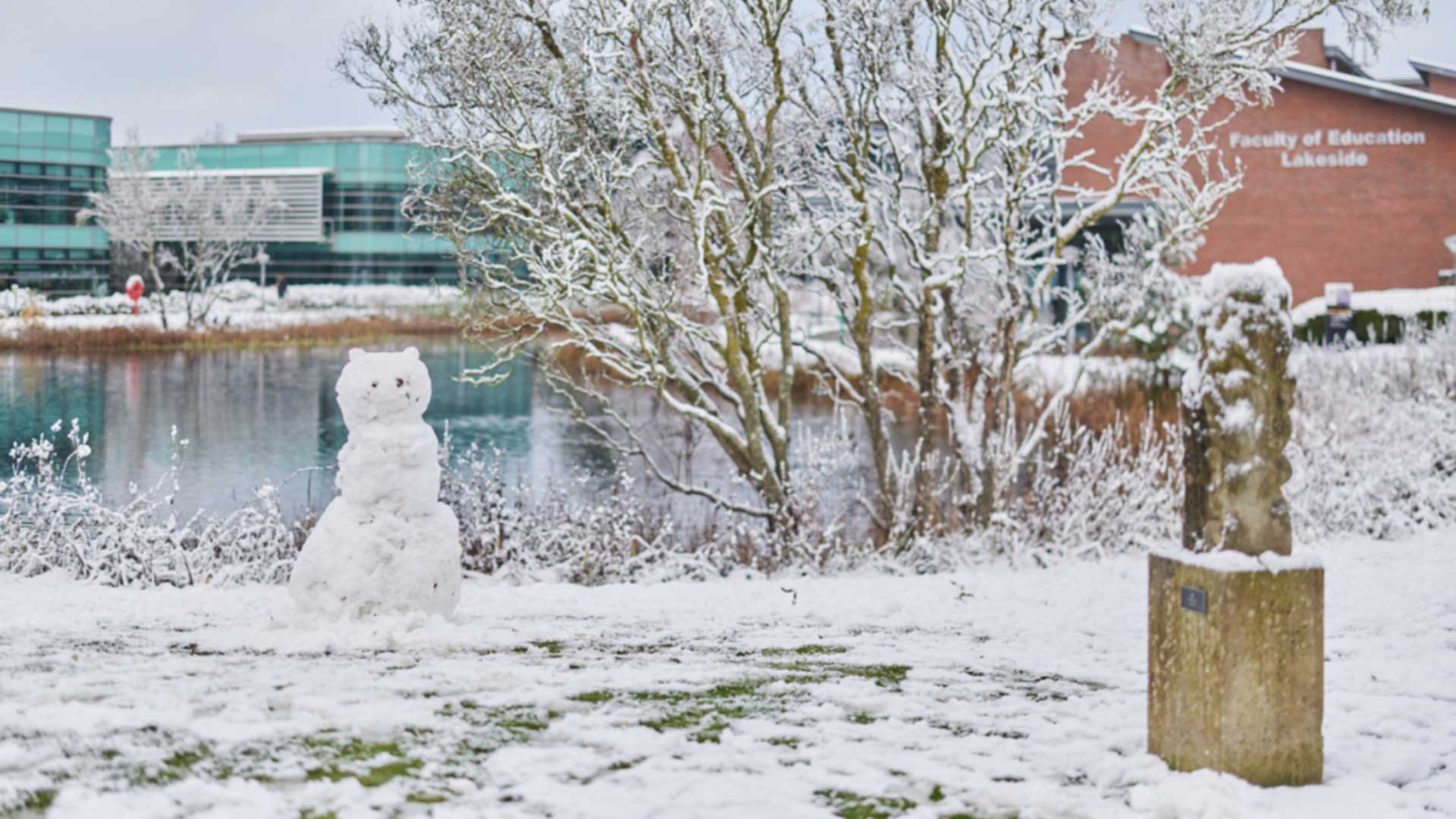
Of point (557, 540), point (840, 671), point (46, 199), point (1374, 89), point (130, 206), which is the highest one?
point (1374, 89)

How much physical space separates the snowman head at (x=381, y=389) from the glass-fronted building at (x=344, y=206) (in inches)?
2294

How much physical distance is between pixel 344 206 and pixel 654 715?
63976 millimetres

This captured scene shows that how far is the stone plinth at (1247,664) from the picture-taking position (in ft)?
13.9

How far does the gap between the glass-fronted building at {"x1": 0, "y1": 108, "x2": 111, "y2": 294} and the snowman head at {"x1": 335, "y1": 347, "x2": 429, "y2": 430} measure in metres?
28.7

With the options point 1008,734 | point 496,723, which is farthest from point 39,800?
point 1008,734

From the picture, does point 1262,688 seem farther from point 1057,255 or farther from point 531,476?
point 531,476

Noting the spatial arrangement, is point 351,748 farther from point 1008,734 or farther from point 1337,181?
point 1337,181

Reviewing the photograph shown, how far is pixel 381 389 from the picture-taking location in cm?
684

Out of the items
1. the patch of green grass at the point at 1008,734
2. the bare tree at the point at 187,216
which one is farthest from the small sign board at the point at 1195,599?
the bare tree at the point at 187,216

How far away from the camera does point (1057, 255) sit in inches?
499

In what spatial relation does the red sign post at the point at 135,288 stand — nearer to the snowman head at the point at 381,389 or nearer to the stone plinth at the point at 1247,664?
the snowman head at the point at 381,389

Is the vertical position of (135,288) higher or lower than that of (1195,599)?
higher

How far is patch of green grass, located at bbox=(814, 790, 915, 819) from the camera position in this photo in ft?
13.4

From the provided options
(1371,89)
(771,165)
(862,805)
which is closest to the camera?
(862,805)
